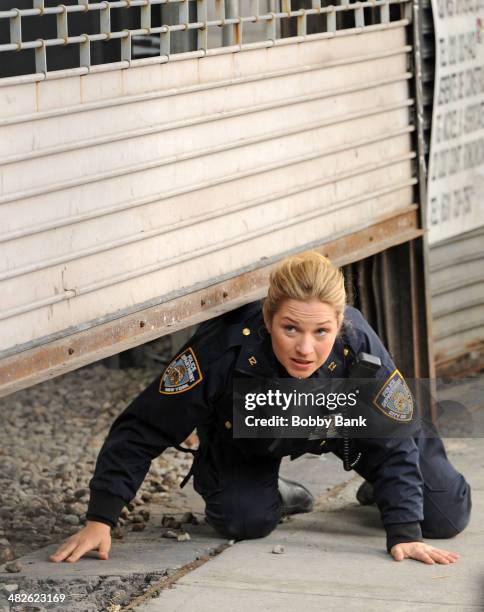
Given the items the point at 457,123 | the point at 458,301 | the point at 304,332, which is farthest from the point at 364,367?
the point at 458,301

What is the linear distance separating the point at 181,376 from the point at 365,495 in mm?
948

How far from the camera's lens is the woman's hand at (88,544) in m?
3.67

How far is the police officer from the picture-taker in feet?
11.9

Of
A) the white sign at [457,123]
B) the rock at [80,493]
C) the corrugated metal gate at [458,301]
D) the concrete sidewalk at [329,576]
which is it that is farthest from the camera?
the corrugated metal gate at [458,301]

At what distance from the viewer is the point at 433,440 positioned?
4.11 m

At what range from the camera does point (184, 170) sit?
13.1ft

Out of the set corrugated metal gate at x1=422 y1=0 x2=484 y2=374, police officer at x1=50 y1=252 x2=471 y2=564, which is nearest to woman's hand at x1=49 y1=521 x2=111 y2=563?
police officer at x1=50 y1=252 x2=471 y2=564

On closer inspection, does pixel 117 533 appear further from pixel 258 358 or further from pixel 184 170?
pixel 184 170

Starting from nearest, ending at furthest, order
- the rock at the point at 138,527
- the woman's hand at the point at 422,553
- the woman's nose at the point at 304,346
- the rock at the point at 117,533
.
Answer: the woman's nose at the point at 304,346
the woman's hand at the point at 422,553
the rock at the point at 117,533
the rock at the point at 138,527

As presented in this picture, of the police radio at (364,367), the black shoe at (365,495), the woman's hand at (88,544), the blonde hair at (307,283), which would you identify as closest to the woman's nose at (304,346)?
the blonde hair at (307,283)

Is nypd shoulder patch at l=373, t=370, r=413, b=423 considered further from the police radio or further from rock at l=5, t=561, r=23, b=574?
rock at l=5, t=561, r=23, b=574

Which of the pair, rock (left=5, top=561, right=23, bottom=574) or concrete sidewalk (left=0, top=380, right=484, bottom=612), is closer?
concrete sidewalk (left=0, top=380, right=484, bottom=612)

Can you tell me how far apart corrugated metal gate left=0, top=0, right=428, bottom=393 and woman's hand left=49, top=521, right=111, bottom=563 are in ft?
1.66

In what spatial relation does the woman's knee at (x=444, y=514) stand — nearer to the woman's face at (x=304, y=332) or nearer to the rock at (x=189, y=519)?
the woman's face at (x=304, y=332)
